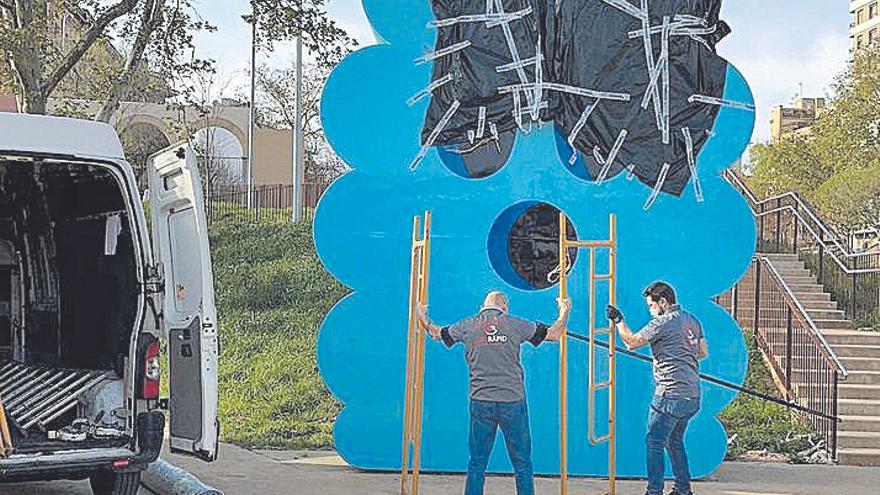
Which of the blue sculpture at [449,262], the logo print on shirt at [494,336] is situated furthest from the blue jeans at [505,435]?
the blue sculpture at [449,262]

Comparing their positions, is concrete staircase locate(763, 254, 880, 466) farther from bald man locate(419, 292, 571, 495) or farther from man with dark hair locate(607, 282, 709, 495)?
bald man locate(419, 292, 571, 495)

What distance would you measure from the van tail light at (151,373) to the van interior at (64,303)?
188mm

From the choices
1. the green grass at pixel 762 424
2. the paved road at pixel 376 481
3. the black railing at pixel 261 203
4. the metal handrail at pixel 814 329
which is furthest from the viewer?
the black railing at pixel 261 203

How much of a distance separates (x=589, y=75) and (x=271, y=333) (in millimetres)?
9769

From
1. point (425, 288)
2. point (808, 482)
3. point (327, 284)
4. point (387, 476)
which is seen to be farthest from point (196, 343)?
point (327, 284)

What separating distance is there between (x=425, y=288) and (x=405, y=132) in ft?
5.96

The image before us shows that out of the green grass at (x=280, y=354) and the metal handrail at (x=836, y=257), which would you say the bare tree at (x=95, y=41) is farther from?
the metal handrail at (x=836, y=257)

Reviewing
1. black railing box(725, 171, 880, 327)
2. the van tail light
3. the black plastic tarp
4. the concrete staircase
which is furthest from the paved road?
black railing box(725, 171, 880, 327)

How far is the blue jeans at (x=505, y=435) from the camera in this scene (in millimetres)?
8789

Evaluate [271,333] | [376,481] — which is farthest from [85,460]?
[271,333]

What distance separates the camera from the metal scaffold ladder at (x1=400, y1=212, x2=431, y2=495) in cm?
948

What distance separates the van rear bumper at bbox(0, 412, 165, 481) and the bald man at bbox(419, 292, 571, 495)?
2.21 metres

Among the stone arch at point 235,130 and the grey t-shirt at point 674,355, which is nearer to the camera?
the grey t-shirt at point 674,355

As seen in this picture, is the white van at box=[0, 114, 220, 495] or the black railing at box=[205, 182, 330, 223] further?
the black railing at box=[205, 182, 330, 223]
